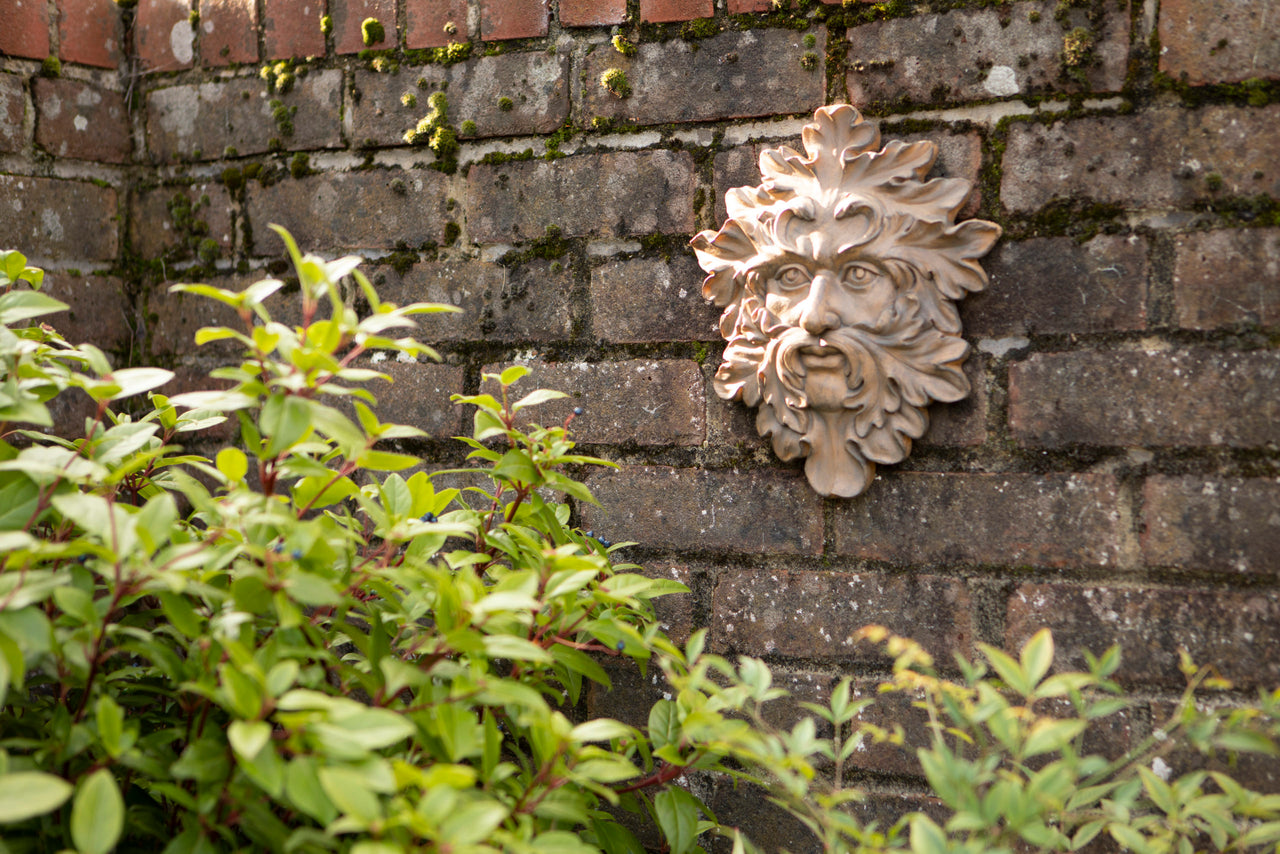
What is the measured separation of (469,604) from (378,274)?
857mm

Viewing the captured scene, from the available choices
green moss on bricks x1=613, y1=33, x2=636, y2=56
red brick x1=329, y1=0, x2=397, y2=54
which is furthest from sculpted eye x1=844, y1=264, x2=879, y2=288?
red brick x1=329, y1=0, x2=397, y2=54

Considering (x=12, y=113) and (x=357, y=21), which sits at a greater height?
(x=357, y=21)

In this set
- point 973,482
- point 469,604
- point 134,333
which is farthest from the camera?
point 134,333

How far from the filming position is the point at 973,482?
1.16 m

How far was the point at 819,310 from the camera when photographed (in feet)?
3.77

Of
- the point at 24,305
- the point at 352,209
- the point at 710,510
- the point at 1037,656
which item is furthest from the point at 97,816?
the point at 352,209

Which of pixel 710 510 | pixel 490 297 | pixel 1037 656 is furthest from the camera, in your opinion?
pixel 490 297

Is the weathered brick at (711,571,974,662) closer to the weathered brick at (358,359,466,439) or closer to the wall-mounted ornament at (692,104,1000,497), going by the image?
the wall-mounted ornament at (692,104,1000,497)

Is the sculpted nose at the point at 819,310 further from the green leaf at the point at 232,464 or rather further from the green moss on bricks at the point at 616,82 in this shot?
the green leaf at the point at 232,464

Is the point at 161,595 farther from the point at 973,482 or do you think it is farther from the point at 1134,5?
the point at 1134,5

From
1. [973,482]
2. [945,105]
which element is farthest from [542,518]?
[945,105]

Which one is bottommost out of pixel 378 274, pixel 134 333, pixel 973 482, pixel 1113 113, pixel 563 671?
pixel 563 671

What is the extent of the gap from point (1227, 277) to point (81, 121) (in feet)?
6.00

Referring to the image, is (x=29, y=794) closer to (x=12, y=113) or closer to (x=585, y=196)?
(x=585, y=196)
